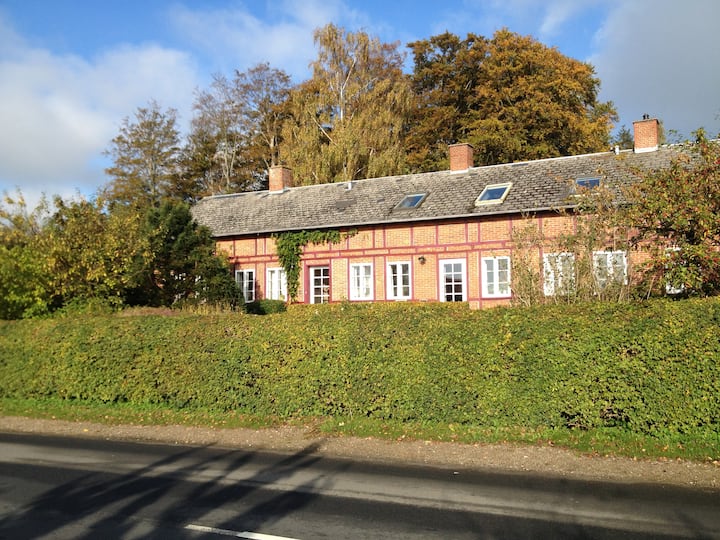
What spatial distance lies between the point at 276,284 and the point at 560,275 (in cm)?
1664

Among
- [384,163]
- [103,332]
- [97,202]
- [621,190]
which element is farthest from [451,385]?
[384,163]

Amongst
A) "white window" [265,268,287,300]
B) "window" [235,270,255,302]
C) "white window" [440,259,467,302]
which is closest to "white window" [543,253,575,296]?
"white window" [440,259,467,302]

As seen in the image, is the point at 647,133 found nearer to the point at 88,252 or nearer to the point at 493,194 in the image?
the point at 493,194

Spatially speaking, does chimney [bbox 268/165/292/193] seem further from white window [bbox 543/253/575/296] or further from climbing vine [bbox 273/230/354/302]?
white window [bbox 543/253/575/296]

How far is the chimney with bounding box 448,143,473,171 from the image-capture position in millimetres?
26859

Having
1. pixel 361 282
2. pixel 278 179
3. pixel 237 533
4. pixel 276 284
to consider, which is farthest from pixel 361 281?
pixel 237 533

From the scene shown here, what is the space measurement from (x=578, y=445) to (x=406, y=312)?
10.7 ft

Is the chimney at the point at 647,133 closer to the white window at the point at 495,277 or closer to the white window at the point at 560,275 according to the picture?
the white window at the point at 495,277

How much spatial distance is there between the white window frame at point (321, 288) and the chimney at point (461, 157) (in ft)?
22.2

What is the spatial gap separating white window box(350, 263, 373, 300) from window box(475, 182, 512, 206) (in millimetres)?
4954

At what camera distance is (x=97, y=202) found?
17.9 meters

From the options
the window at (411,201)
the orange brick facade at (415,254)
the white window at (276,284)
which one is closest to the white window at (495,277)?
the orange brick facade at (415,254)

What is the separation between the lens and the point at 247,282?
27938mm

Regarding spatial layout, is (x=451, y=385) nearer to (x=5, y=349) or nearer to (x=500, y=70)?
(x=5, y=349)
